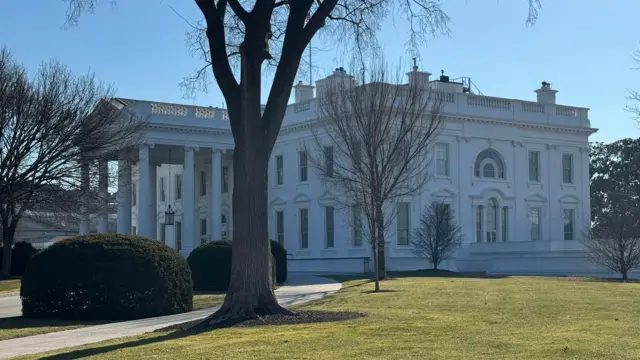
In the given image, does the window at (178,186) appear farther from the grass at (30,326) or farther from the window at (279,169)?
the grass at (30,326)

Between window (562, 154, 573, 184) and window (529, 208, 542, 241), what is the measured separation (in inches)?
140

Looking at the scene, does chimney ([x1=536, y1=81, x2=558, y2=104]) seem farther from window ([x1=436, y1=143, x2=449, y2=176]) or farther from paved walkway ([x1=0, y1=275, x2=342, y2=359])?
paved walkway ([x1=0, y1=275, x2=342, y2=359])

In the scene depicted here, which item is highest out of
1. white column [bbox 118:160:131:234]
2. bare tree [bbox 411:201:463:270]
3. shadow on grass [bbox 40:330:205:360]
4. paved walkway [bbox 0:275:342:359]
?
white column [bbox 118:160:131:234]

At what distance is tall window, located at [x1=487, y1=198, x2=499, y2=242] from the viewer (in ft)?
172

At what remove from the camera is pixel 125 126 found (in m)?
42.8

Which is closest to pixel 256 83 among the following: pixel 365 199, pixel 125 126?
pixel 365 199

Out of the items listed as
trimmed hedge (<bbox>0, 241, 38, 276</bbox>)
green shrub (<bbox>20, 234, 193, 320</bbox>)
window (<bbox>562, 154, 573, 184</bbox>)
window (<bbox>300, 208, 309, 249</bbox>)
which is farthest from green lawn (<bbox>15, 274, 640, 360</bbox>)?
window (<bbox>562, 154, 573, 184</bbox>)

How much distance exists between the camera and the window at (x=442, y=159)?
50.5 m

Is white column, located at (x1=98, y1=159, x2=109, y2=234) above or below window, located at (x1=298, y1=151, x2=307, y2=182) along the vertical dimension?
below

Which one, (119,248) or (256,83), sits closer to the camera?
(256,83)

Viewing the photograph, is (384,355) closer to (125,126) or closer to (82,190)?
(82,190)

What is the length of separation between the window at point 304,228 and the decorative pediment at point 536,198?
14.0 m

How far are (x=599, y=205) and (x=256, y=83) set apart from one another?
5880 cm

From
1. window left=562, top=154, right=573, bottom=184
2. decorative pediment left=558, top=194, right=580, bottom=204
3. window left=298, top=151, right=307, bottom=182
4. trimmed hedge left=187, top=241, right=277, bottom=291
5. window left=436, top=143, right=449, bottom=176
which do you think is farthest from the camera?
window left=562, top=154, right=573, bottom=184
